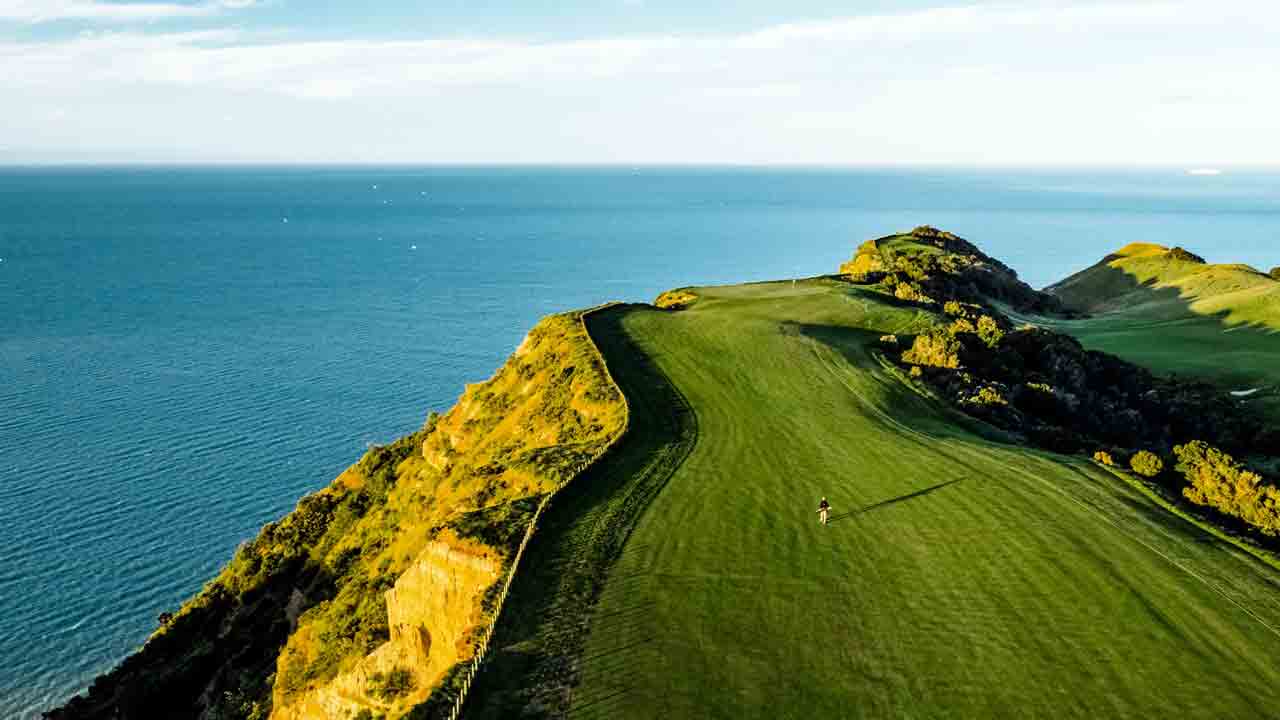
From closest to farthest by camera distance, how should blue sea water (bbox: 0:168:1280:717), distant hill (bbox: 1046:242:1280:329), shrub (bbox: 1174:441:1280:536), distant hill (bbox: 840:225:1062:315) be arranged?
shrub (bbox: 1174:441:1280:536)
blue sea water (bbox: 0:168:1280:717)
distant hill (bbox: 840:225:1062:315)
distant hill (bbox: 1046:242:1280:329)

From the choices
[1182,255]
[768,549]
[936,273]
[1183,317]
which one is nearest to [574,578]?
[768,549]

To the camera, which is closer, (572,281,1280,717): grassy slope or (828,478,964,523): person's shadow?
(572,281,1280,717): grassy slope

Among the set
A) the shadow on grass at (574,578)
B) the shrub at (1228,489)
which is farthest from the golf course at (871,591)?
the shrub at (1228,489)

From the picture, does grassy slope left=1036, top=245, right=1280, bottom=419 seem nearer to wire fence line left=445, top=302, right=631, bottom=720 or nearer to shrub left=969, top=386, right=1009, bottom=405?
shrub left=969, top=386, right=1009, bottom=405

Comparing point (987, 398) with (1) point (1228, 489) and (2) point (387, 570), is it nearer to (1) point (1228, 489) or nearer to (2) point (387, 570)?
(1) point (1228, 489)

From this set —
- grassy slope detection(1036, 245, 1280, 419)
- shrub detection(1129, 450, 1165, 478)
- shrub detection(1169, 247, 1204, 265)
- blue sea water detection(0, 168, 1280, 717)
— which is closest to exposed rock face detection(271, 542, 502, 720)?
blue sea water detection(0, 168, 1280, 717)

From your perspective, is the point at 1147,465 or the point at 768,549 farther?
the point at 1147,465
